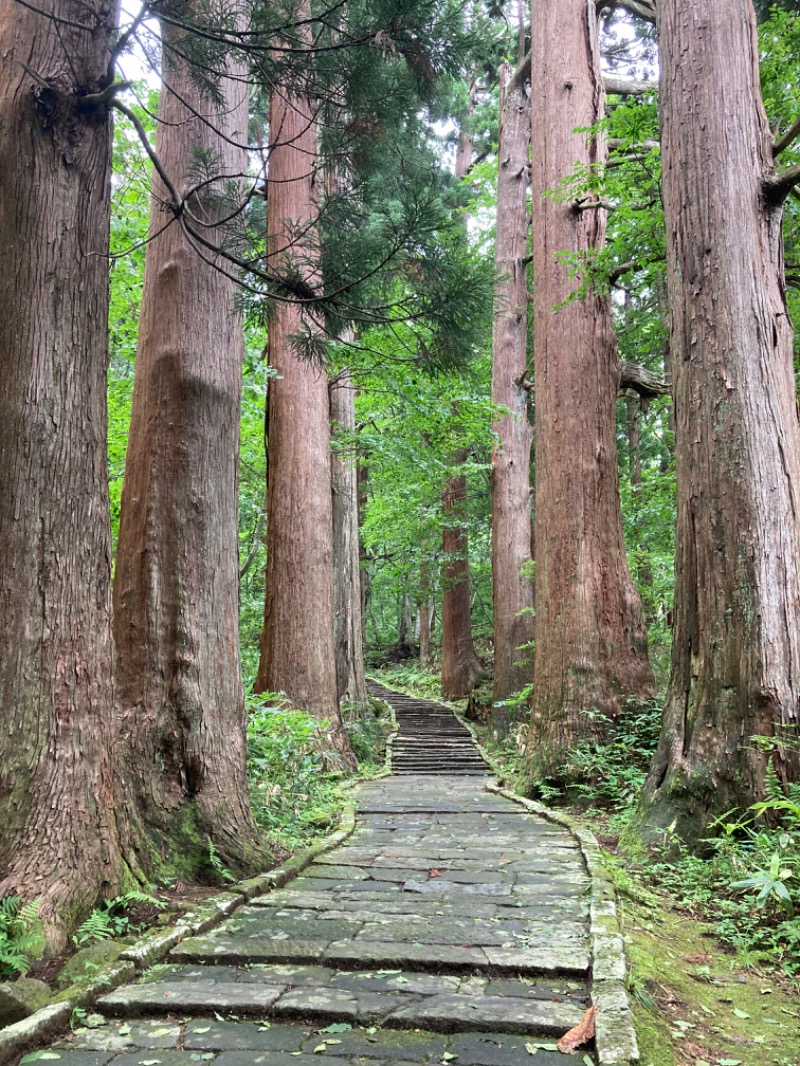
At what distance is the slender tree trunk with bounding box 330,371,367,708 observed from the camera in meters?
12.6

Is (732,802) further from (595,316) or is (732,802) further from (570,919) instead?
(595,316)

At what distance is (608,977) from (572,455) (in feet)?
20.5

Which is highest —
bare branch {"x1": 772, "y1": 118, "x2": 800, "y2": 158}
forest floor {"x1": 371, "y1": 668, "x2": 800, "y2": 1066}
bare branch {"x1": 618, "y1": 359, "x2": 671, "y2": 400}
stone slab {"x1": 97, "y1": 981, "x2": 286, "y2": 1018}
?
bare branch {"x1": 772, "y1": 118, "x2": 800, "y2": 158}

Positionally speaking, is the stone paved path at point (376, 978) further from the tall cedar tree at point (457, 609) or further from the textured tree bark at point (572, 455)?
the tall cedar tree at point (457, 609)

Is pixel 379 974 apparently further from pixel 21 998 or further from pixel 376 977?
pixel 21 998

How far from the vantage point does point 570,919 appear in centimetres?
382

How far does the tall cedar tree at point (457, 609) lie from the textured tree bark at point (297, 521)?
817cm

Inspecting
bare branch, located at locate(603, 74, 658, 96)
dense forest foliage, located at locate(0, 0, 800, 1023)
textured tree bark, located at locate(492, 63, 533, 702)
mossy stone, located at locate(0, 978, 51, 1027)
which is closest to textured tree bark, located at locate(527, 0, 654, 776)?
dense forest foliage, located at locate(0, 0, 800, 1023)

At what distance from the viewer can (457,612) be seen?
18.4 meters

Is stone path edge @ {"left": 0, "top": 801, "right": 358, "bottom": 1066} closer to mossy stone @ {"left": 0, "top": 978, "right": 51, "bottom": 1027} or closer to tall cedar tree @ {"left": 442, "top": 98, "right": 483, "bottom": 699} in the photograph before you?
mossy stone @ {"left": 0, "top": 978, "right": 51, "bottom": 1027}

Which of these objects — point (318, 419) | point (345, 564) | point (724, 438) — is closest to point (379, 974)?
point (724, 438)

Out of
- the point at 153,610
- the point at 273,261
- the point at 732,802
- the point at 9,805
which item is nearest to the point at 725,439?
the point at 732,802

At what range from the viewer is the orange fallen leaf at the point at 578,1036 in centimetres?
254

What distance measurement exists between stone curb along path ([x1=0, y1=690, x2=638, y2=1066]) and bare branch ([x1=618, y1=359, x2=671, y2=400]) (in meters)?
5.88
